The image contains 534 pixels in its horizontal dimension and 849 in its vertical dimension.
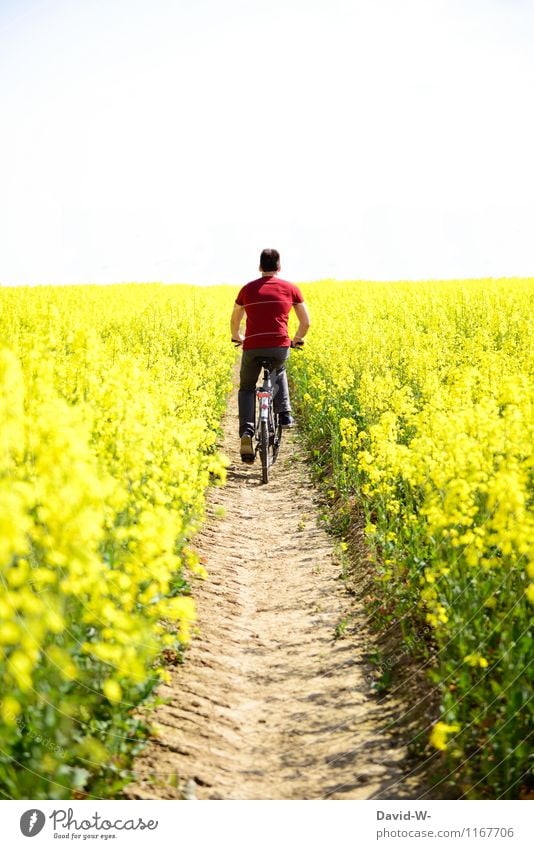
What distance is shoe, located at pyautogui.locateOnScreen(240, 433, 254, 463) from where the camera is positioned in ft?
33.3

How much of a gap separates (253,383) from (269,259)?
5.42 feet

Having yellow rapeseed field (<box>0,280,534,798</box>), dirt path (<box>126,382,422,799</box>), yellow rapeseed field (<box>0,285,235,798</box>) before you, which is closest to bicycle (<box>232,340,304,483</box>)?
yellow rapeseed field (<box>0,280,534,798</box>)

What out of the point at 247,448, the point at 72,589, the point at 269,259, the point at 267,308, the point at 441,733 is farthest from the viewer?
the point at 247,448

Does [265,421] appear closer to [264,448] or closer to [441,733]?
[264,448]

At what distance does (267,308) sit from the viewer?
372 inches

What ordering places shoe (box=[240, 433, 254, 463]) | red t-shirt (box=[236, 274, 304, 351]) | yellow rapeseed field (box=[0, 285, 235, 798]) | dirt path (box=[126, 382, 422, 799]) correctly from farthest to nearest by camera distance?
shoe (box=[240, 433, 254, 463])
red t-shirt (box=[236, 274, 304, 351])
dirt path (box=[126, 382, 422, 799])
yellow rapeseed field (box=[0, 285, 235, 798])

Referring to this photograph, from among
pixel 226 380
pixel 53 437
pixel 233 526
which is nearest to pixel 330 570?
pixel 233 526

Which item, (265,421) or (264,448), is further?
(264,448)

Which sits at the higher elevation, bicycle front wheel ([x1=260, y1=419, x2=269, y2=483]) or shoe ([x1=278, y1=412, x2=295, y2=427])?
shoe ([x1=278, y1=412, x2=295, y2=427])

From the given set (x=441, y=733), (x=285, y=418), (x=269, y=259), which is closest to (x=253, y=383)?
(x=285, y=418)

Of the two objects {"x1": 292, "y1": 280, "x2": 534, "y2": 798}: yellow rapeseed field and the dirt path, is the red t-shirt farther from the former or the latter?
the dirt path

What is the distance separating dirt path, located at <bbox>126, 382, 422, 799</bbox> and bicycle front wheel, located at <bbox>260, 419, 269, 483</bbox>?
2032mm

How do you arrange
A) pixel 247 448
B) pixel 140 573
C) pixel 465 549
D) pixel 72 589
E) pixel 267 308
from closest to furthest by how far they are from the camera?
1. pixel 72 589
2. pixel 140 573
3. pixel 465 549
4. pixel 267 308
5. pixel 247 448

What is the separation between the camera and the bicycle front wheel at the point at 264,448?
9.88 meters
